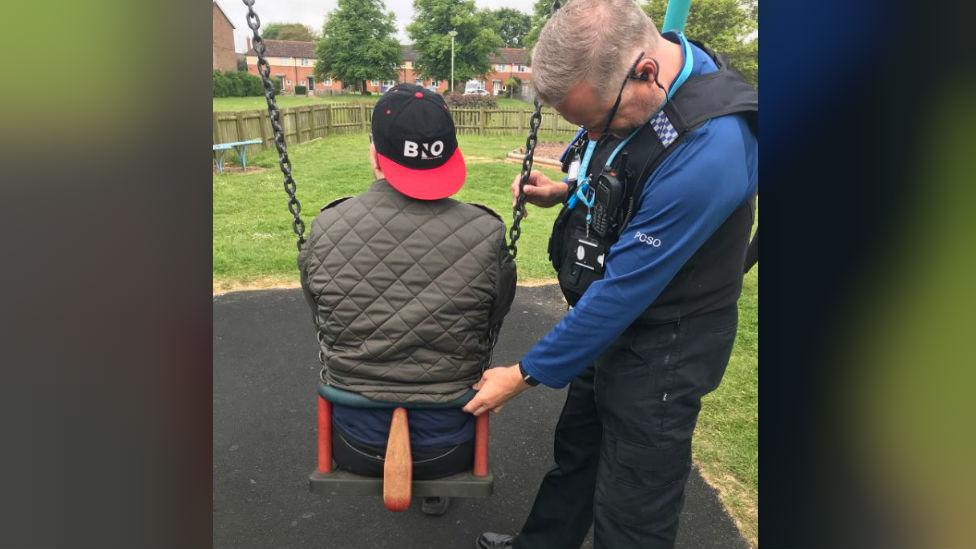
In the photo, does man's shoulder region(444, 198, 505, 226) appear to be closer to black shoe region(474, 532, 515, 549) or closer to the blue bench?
black shoe region(474, 532, 515, 549)

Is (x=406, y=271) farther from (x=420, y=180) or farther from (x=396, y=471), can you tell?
(x=396, y=471)

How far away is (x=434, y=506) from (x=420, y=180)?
1724 mm

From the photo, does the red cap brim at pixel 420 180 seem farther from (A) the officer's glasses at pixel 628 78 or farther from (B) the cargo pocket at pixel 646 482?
(B) the cargo pocket at pixel 646 482

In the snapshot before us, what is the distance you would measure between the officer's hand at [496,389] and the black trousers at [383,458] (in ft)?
0.55

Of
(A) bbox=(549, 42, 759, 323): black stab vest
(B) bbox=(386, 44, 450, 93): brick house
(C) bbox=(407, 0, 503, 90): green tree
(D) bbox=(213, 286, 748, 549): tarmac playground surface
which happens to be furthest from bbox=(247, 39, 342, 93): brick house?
(A) bbox=(549, 42, 759, 323): black stab vest

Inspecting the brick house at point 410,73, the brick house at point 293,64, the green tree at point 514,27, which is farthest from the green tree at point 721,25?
the green tree at point 514,27

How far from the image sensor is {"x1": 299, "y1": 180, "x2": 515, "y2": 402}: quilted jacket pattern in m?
2.00

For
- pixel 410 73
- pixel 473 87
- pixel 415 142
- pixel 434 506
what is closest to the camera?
pixel 415 142

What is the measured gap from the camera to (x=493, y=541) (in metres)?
2.89

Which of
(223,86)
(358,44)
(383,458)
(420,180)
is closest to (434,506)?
(383,458)

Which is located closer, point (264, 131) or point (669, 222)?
point (669, 222)

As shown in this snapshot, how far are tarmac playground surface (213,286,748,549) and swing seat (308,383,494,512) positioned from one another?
2.82 feet

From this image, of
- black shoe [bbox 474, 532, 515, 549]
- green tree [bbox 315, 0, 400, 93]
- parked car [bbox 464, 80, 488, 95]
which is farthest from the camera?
parked car [bbox 464, 80, 488, 95]
